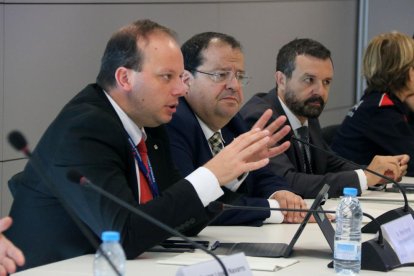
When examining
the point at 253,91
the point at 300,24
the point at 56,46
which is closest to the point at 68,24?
the point at 56,46

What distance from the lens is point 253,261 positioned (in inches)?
103

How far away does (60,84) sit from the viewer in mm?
4445

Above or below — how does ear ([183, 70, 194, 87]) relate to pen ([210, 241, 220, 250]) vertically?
above

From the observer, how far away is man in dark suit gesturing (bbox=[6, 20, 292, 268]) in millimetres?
2646

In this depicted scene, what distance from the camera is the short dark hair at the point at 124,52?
294cm

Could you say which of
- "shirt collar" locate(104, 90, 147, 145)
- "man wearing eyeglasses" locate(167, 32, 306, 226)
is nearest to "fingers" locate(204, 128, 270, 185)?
"shirt collar" locate(104, 90, 147, 145)

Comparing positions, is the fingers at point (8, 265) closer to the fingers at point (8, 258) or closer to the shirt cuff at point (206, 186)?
the fingers at point (8, 258)

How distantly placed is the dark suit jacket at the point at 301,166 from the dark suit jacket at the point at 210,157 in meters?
0.23

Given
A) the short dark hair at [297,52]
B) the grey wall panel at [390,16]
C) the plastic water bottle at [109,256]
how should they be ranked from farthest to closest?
the grey wall panel at [390,16] < the short dark hair at [297,52] < the plastic water bottle at [109,256]

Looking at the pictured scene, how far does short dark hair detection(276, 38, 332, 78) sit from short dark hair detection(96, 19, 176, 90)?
1.79 metres

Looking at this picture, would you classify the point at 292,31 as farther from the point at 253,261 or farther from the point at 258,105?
the point at 253,261

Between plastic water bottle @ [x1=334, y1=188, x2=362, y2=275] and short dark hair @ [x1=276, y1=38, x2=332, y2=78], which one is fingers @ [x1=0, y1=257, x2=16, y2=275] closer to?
plastic water bottle @ [x1=334, y1=188, x2=362, y2=275]

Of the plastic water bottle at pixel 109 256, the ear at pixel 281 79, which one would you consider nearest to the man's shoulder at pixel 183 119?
the ear at pixel 281 79

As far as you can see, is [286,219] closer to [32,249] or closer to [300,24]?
[32,249]
